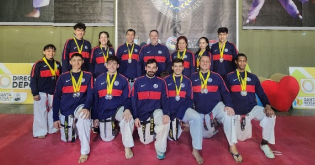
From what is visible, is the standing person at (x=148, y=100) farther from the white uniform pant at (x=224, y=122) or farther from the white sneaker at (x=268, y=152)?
the white sneaker at (x=268, y=152)

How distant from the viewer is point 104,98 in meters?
3.37

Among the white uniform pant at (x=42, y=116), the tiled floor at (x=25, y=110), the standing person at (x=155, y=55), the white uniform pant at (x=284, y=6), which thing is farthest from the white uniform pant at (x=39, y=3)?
the white uniform pant at (x=284, y=6)

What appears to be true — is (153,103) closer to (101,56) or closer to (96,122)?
(96,122)

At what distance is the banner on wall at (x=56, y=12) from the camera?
20.6 feet

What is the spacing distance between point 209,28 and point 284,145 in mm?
3735

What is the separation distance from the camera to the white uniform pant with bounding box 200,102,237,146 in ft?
9.70

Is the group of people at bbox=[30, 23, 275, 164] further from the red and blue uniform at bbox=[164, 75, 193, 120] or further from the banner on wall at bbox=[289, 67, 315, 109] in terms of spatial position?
the banner on wall at bbox=[289, 67, 315, 109]

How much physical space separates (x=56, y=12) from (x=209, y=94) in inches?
200

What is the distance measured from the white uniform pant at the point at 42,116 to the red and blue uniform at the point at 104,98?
1020 millimetres

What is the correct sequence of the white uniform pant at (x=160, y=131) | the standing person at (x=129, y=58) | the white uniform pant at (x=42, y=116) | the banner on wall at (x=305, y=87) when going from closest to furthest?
the white uniform pant at (x=160, y=131) < the white uniform pant at (x=42, y=116) < the standing person at (x=129, y=58) < the banner on wall at (x=305, y=87)

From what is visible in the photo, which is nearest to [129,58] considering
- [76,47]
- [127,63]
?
[127,63]

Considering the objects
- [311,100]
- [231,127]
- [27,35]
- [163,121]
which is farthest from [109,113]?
[311,100]

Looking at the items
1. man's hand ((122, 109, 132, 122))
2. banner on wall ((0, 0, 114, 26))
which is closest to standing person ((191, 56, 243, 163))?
man's hand ((122, 109, 132, 122))

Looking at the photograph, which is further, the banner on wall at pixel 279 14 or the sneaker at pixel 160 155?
the banner on wall at pixel 279 14
